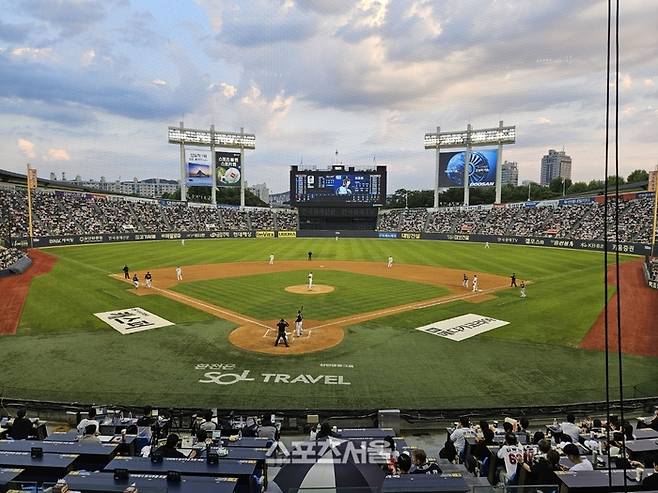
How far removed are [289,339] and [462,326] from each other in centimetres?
951

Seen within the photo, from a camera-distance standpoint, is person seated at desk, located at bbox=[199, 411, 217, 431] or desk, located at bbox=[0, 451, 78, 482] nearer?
desk, located at bbox=[0, 451, 78, 482]

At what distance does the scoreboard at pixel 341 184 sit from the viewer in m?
92.2

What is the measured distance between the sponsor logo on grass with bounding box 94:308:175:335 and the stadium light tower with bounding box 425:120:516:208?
250ft

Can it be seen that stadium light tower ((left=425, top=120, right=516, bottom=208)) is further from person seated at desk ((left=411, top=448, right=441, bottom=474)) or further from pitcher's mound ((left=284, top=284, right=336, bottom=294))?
person seated at desk ((left=411, top=448, right=441, bottom=474))

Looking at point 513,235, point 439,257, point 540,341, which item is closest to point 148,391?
point 540,341

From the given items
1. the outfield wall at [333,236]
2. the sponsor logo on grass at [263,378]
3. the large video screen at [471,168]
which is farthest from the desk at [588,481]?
the large video screen at [471,168]

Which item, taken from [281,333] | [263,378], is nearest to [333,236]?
[281,333]

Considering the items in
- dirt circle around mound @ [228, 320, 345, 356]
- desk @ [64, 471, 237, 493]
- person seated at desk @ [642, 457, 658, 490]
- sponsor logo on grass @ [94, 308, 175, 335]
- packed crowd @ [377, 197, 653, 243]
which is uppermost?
packed crowd @ [377, 197, 653, 243]

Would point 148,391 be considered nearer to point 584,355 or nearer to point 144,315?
point 144,315

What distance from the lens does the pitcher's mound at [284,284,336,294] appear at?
33.1 metres

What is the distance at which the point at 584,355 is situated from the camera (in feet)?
65.8

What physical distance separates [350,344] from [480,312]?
10405mm

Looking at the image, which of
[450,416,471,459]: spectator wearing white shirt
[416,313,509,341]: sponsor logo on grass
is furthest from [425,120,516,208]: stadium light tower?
[450,416,471,459]: spectator wearing white shirt

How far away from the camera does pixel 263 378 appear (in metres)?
17.3
